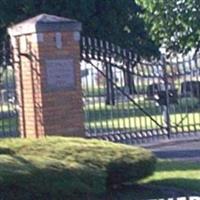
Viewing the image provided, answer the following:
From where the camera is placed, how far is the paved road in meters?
17.7

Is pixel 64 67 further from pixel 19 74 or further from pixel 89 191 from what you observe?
pixel 89 191

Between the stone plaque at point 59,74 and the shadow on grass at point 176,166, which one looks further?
the stone plaque at point 59,74

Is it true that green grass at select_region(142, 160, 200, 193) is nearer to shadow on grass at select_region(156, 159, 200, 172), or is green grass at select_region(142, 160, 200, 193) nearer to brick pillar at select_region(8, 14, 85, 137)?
shadow on grass at select_region(156, 159, 200, 172)

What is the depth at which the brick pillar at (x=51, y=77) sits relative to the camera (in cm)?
1691

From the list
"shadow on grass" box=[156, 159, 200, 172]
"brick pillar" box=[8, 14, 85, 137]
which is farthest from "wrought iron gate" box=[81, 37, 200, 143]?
"shadow on grass" box=[156, 159, 200, 172]

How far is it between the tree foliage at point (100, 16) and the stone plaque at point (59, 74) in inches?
741

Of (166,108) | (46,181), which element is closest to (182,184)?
(46,181)

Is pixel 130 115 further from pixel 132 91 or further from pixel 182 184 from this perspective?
pixel 182 184

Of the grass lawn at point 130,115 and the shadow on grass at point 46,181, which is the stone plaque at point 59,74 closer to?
the grass lawn at point 130,115

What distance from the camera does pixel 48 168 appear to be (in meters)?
11.6

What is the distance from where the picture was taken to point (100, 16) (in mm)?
40125

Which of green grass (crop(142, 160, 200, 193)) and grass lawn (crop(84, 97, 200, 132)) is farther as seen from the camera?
grass lawn (crop(84, 97, 200, 132))

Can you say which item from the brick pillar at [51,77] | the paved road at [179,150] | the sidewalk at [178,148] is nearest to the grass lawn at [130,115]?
the sidewalk at [178,148]

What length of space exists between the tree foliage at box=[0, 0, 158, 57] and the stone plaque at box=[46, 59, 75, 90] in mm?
18832
